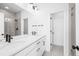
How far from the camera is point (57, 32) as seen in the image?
4.83 feet

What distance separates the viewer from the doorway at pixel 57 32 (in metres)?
1.45

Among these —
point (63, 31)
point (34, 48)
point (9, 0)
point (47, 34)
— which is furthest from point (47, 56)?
point (9, 0)

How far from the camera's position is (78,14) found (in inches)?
52.8

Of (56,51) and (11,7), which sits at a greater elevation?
(11,7)

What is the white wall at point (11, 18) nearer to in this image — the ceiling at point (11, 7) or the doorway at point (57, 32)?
the ceiling at point (11, 7)

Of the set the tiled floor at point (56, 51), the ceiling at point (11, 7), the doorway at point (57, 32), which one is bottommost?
the tiled floor at point (56, 51)

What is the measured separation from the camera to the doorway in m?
1.45

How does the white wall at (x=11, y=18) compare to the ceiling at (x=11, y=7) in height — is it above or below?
below

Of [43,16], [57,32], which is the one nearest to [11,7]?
[43,16]

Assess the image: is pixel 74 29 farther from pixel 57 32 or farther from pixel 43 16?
pixel 43 16

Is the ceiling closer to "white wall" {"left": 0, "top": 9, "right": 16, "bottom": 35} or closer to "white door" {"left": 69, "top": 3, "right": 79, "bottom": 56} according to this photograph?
"white wall" {"left": 0, "top": 9, "right": 16, "bottom": 35}

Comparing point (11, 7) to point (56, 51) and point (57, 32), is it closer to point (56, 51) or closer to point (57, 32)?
point (57, 32)

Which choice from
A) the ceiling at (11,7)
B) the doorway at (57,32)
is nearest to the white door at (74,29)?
the doorway at (57,32)

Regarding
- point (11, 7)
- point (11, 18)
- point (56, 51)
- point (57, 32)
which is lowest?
point (56, 51)
